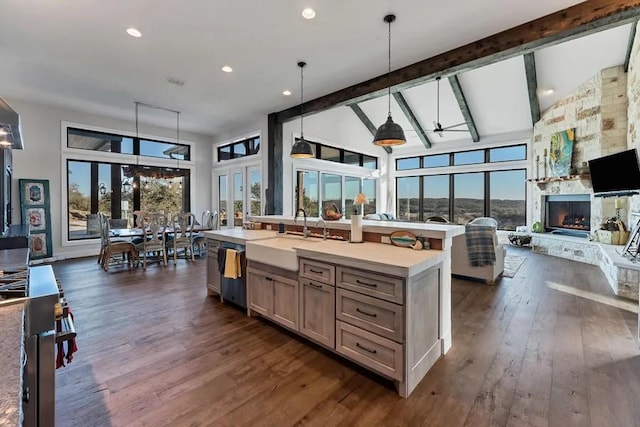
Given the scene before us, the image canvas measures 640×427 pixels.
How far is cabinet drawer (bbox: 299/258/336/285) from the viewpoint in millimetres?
2436

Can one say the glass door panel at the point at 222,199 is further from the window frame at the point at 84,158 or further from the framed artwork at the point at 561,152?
the framed artwork at the point at 561,152

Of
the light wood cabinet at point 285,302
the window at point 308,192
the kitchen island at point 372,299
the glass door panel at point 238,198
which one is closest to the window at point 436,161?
the window at point 308,192

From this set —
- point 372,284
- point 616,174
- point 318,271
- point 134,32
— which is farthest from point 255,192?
point 616,174

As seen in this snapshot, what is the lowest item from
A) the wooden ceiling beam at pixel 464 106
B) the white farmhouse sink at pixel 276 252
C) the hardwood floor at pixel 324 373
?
the hardwood floor at pixel 324 373

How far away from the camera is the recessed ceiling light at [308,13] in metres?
3.24

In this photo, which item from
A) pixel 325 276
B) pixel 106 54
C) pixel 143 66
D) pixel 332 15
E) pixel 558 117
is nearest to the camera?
pixel 325 276

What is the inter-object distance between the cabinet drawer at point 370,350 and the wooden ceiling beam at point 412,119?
6.56 meters

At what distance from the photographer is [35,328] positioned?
1.06 m

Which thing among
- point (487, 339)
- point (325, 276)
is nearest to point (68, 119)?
point (325, 276)

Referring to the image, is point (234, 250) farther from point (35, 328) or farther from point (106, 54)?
point (106, 54)

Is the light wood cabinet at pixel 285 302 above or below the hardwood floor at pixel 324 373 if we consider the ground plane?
above

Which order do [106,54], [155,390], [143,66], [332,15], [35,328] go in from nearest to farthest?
[35,328], [155,390], [332,15], [106,54], [143,66]

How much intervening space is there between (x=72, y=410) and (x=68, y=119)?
6.94 m

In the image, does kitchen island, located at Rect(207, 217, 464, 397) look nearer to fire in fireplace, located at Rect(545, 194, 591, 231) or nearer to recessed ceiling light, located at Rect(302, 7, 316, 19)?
recessed ceiling light, located at Rect(302, 7, 316, 19)
